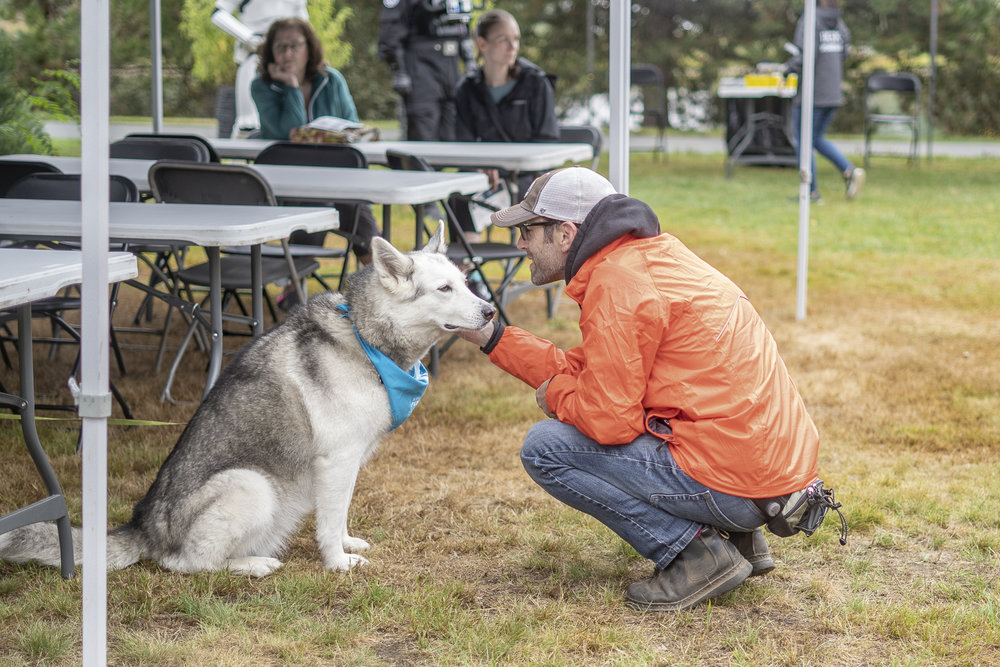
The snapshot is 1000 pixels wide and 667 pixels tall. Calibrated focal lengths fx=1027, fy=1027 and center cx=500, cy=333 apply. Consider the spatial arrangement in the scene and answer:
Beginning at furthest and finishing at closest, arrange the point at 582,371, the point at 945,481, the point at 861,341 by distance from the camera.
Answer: the point at 861,341 < the point at 945,481 < the point at 582,371

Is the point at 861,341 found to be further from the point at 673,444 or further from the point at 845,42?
the point at 845,42

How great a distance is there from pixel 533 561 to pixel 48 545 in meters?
1.49

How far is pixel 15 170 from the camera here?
4887 millimetres

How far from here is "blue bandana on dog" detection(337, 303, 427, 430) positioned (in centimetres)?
311

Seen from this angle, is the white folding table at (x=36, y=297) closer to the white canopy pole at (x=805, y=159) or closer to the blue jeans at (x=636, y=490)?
the blue jeans at (x=636, y=490)

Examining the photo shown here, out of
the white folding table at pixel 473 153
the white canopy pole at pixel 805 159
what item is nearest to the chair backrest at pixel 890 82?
the white canopy pole at pixel 805 159

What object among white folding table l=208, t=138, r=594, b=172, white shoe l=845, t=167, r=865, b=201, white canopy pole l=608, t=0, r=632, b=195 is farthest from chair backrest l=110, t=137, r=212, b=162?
white shoe l=845, t=167, r=865, b=201

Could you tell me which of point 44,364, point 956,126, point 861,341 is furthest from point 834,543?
point 956,126

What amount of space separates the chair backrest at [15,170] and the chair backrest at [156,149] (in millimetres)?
1054

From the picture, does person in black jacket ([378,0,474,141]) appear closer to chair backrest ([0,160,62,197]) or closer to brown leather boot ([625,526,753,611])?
chair backrest ([0,160,62,197])

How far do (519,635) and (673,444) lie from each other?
67 centimetres

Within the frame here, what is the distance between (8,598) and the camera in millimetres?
2934

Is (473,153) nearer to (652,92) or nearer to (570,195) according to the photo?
(570,195)

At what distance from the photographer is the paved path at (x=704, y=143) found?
54.9 ft
